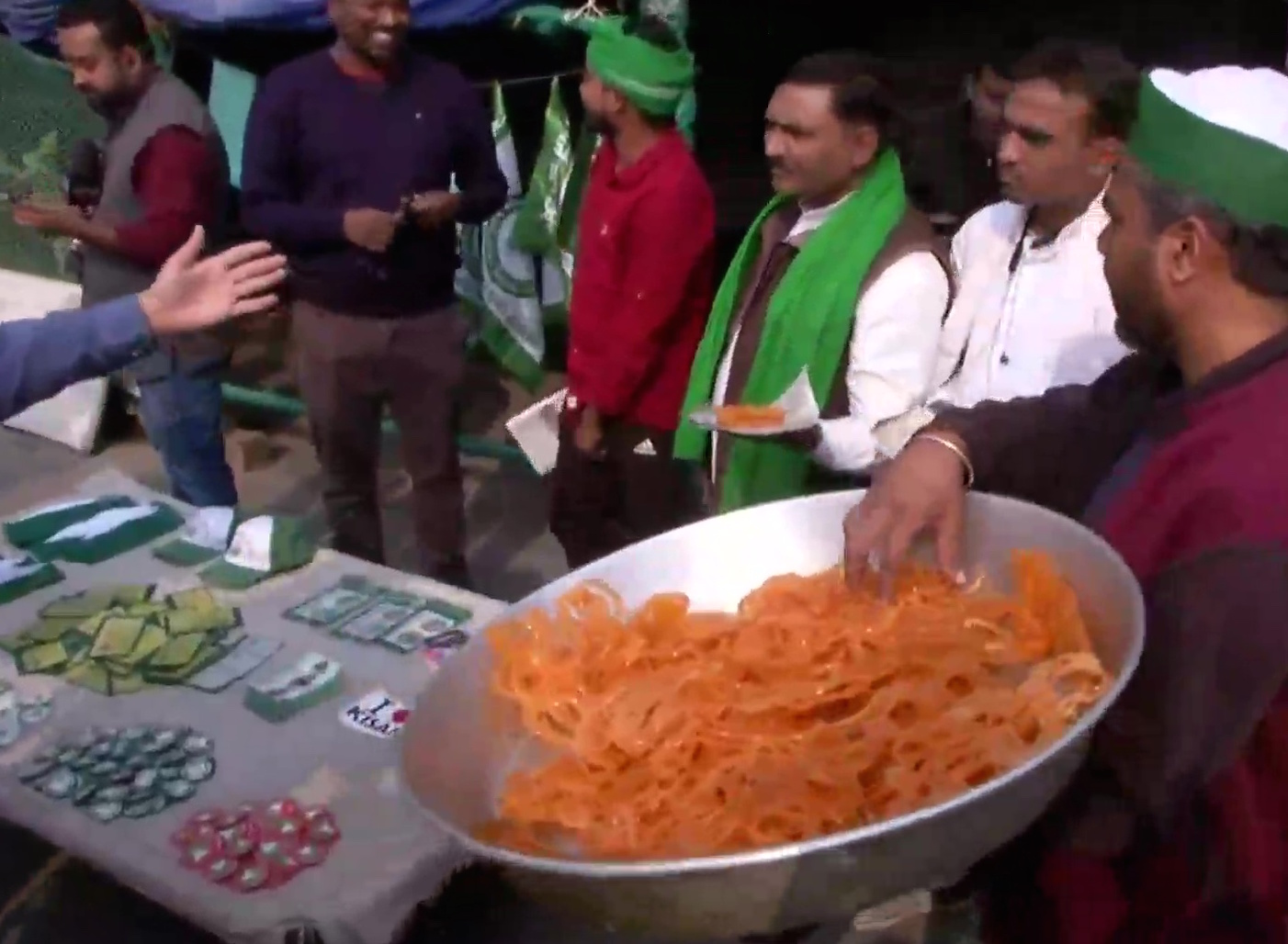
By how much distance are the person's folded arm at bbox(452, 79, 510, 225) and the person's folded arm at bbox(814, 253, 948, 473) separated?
1.32 m

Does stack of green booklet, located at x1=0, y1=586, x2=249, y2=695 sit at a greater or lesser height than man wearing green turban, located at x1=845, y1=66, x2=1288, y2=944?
lesser

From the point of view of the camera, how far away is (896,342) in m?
2.31

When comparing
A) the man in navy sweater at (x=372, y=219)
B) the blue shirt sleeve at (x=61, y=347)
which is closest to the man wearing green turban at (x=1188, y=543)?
the blue shirt sleeve at (x=61, y=347)

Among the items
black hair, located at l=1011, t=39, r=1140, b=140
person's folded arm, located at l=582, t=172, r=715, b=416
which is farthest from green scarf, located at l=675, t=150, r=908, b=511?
person's folded arm, located at l=582, t=172, r=715, b=416

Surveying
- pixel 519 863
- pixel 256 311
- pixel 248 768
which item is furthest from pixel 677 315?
pixel 519 863

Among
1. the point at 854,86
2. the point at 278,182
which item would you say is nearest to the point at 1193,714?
the point at 854,86

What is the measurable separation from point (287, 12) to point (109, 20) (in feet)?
4.83

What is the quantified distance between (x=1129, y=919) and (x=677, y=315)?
6.81 feet

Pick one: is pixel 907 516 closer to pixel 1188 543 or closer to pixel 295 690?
pixel 1188 543

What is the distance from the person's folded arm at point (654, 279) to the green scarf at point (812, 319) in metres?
0.60

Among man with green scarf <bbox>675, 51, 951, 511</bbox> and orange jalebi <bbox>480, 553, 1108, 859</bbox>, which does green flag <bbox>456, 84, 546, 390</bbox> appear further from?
orange jalebi <bbox>480, 553, 1108, 859</bbox>

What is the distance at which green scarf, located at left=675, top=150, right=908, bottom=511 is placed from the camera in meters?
2.35

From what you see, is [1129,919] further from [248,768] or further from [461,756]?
[248,768]

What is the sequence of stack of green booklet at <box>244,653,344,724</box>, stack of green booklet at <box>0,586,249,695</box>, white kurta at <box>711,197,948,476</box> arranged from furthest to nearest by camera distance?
white kurta at <box>711,197,948,476</box>
stack of green booklet at <box>0,586,249,695</box>
stack of green booklet at <box>244,653,344,724</box>
